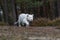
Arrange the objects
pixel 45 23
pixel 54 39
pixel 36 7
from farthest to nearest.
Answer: pixel 36 7, pixel 45 23, pixel 54 39

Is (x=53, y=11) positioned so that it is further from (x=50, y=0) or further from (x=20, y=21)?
(x=20, y=21)

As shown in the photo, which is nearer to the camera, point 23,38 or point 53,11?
point 23,38

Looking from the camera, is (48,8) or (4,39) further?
(48,8)

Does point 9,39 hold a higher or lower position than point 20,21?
higher

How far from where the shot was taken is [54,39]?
7539 millimetres

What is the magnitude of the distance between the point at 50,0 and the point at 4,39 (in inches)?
804

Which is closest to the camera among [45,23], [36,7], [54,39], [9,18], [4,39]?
[4,39]

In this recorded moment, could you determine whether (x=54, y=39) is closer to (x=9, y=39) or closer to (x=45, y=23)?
(x=9, y=39)

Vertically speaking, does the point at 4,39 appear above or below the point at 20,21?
above

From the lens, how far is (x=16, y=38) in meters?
6.90

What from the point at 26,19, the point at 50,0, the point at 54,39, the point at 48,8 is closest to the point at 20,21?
the point at 26,19

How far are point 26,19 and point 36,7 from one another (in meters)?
8.25

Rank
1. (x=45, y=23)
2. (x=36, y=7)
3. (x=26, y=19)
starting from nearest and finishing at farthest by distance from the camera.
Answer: (x=45, y=23) < (x=26, y=19) < (x=36, y=7)

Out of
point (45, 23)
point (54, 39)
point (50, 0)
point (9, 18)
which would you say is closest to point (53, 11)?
point (50, 0)
